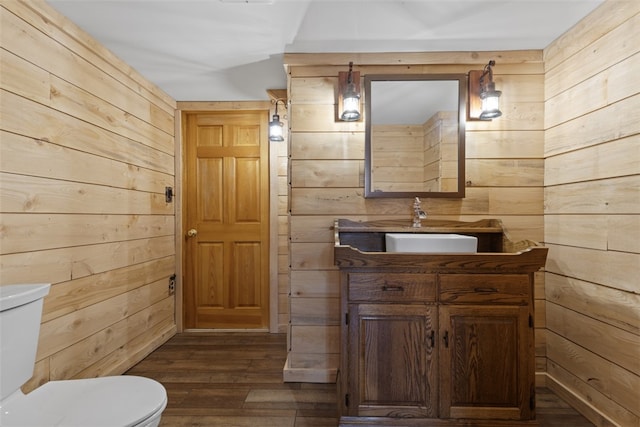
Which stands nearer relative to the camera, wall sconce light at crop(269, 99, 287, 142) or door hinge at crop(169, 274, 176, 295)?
wall sconce light at crop(269, 99, 287, 142)

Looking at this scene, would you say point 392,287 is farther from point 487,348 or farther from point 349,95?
point 349,95

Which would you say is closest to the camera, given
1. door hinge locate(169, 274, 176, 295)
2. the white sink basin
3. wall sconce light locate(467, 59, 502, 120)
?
the white sink basin

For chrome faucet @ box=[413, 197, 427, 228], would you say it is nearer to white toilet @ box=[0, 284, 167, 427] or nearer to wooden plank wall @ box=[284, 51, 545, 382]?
wooden plank wall @ box=[284, 51, 545, 382]

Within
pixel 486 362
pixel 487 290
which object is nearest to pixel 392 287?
pixel 487 290

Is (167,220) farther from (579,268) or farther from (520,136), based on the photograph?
(579,268)

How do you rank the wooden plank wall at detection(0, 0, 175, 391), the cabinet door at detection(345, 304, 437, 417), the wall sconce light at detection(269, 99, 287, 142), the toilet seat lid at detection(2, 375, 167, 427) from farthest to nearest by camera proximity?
the wall sconce light at detection(269, 99, 287, 142) < the cabinet door at detection(345, 304, 437, 417) < the wooden plank wall at detection(0, 0, 175, 391) < the toilet seat lid at detection(2, 375, 167, 427)

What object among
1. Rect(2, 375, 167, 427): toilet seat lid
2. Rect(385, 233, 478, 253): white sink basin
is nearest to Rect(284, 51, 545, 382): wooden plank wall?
Rect(385, 233, 478, 253): white sink basin

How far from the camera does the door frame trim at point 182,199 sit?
2.78 meters

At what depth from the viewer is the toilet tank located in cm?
112

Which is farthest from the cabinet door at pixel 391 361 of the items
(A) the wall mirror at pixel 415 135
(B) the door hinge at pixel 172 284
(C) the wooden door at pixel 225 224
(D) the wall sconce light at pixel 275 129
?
(B) the door hinge at pixel 172 284

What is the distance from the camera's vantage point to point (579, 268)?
1.72 m

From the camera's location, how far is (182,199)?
2822 mm

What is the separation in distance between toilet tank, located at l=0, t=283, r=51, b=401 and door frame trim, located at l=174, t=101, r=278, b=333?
1.56 metres

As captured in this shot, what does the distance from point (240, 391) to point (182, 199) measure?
5.53ft
